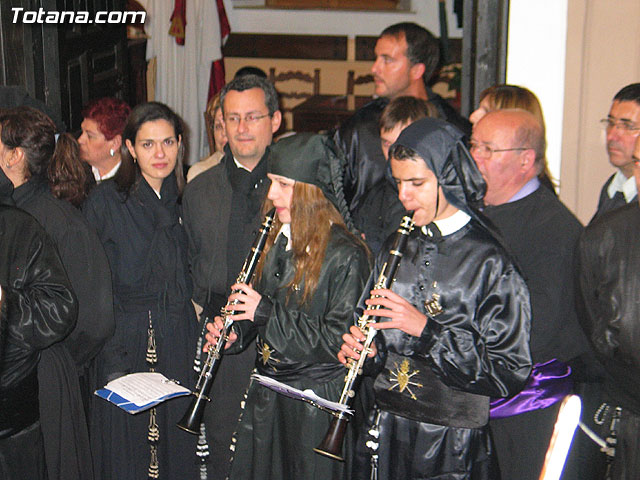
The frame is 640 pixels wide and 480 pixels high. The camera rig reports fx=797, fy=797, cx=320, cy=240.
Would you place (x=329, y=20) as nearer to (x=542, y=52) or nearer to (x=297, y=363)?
(x=542, y=52)

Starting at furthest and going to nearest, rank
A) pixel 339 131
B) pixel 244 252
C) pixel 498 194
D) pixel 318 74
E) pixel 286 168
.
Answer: pixel 318 74, pixel 339 131, pixel 244 252, pixel 498 194, pixel 286 168

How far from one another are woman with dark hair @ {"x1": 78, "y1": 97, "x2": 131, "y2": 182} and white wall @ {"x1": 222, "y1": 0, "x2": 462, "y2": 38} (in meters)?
7.53

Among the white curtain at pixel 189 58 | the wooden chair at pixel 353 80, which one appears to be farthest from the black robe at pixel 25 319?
the wooden chair at pixel 353 80

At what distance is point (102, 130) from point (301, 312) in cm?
215

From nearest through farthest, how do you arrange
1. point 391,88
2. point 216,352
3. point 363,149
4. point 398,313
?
point 398,313 < point 216,352 < point 363,149 < point 391,88

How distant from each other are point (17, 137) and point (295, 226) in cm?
133

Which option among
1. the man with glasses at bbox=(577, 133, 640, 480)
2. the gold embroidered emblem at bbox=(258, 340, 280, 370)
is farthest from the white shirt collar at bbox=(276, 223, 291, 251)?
the man with glasses at bbox=(577, 133, 640, 480)

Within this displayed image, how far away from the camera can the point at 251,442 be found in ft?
10.7

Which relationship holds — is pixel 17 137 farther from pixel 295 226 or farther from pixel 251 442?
pixel 251 442

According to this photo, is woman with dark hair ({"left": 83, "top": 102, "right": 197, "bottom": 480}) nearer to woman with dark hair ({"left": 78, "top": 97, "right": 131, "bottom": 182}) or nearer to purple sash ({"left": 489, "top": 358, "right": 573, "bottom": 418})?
woman with dark hair ({"left": 78, "top": 97, "right": 131, "bottom": 182})

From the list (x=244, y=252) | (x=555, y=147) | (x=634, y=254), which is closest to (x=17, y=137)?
(x=244, y=252)

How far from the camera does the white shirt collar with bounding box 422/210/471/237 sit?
2.82 metres

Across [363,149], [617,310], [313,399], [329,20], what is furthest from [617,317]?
[329,20]

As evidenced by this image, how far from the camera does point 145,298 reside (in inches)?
150
